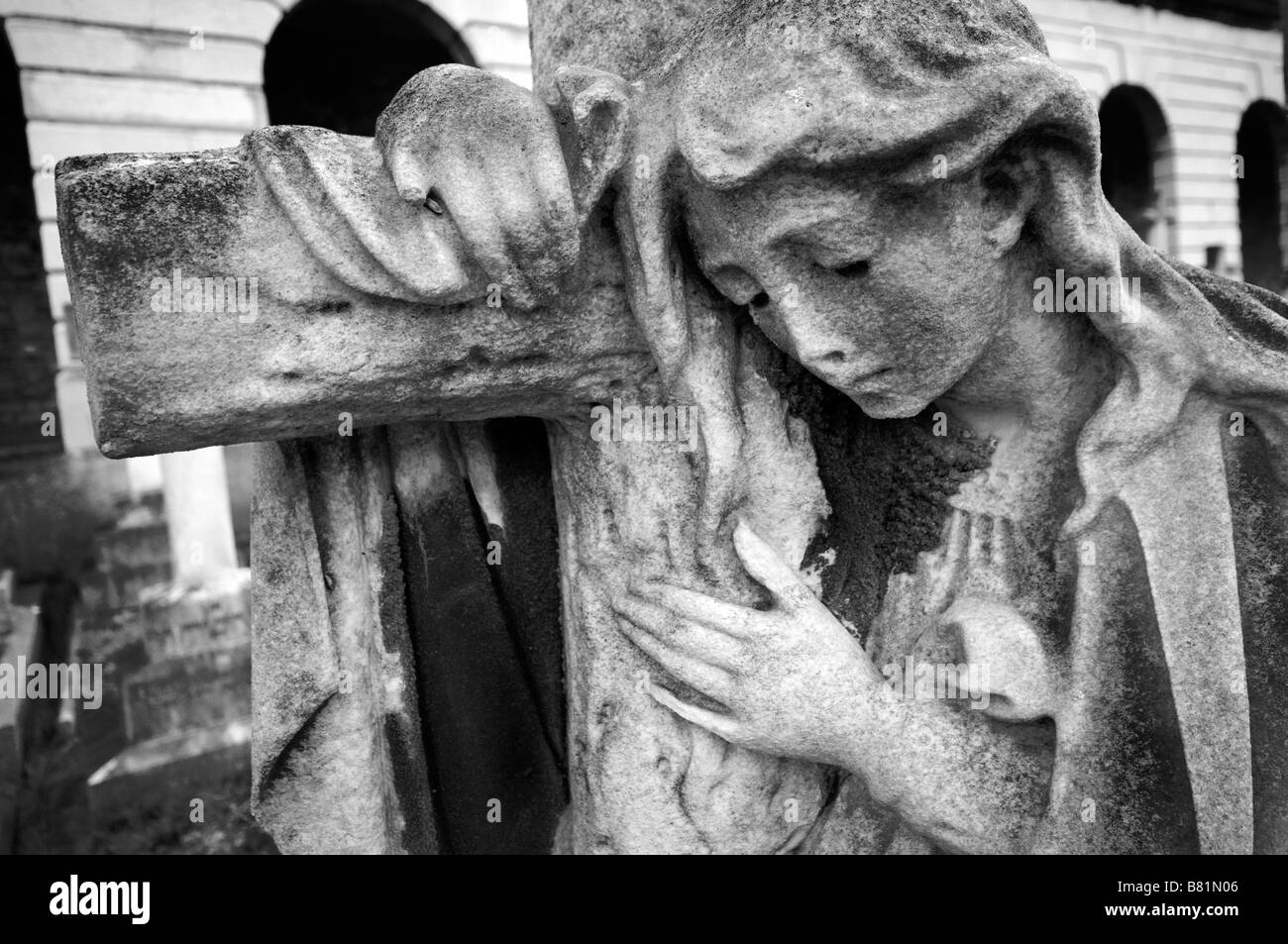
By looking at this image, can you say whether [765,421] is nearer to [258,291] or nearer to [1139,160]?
[258,291]

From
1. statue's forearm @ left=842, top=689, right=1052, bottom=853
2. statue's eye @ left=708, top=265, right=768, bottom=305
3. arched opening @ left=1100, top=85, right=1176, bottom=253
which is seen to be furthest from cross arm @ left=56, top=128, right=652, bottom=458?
arched opening @ left=1100, top=85, right=1176, bottom=253

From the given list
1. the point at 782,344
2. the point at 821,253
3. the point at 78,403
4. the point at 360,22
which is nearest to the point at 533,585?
the point at 782,344

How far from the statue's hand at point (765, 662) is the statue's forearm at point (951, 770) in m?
0.05

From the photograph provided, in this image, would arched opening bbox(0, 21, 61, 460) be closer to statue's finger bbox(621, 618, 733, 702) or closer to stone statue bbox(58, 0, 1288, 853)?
stone statue bbox(58, 0, 1288, 853)

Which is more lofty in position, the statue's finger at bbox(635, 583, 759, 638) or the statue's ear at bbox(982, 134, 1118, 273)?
the statue's ear at bbox(982, 134, 1118, 273)

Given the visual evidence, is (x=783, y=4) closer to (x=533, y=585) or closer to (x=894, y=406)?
(x=894, y=406)

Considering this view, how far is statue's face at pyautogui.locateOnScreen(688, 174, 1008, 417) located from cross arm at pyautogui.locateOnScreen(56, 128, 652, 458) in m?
0.36

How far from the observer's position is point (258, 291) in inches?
48.6

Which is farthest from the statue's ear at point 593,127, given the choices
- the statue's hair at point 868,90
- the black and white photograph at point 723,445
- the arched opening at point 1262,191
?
the arched opening at point 1262,191

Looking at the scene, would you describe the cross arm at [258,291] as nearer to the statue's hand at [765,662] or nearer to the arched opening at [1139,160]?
the statue's hand at [765,662]

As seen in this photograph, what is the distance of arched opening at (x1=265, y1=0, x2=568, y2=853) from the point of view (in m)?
1.67

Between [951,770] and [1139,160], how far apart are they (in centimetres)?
1313

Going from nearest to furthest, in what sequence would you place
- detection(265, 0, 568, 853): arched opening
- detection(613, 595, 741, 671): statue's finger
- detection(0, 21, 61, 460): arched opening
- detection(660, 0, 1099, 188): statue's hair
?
detection(660, 0, 1099, 188): statue's hair, detection(613, 595, 741, 671): statue's finger, detection(265, 0, 568, 853): arched opening, detection(0, 21, 61, 460): arched opening

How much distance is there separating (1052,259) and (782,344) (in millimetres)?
416
